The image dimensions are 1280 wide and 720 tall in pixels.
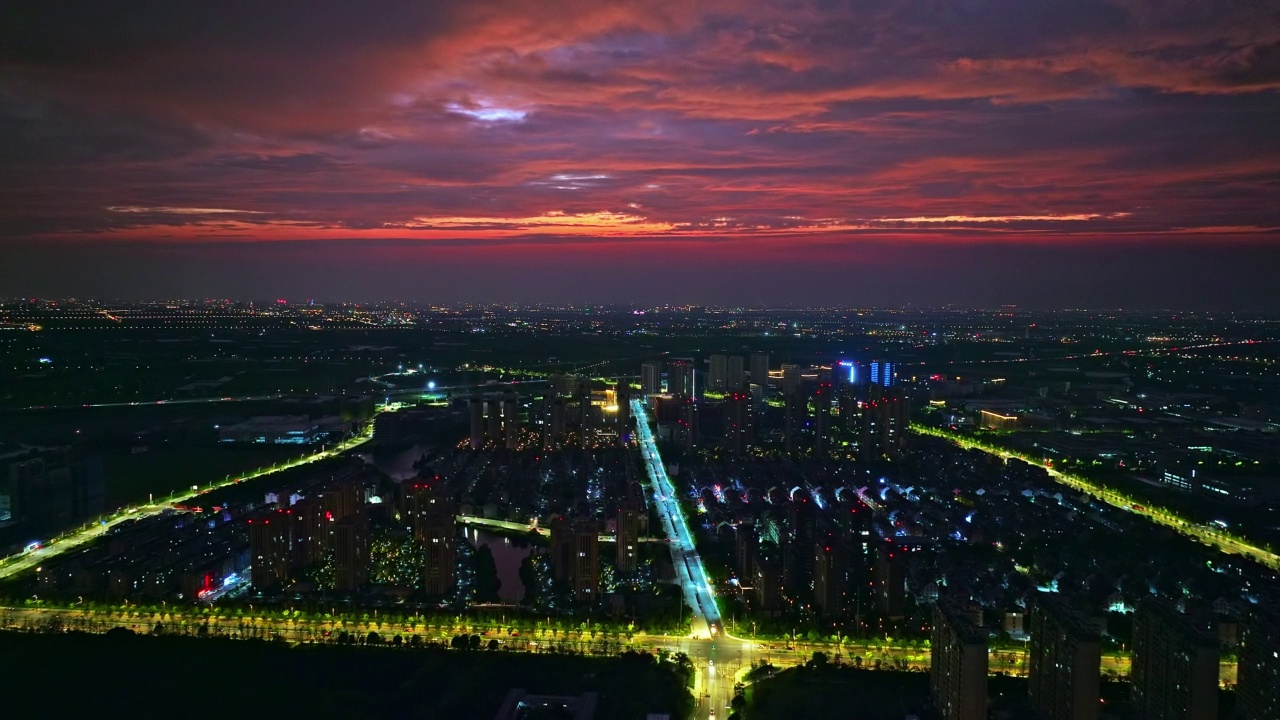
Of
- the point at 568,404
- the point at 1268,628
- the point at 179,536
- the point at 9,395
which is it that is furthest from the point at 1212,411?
the point at 9,395

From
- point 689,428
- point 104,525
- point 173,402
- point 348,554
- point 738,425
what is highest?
point 173,402

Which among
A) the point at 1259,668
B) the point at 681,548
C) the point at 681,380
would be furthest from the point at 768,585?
the point at 681,380

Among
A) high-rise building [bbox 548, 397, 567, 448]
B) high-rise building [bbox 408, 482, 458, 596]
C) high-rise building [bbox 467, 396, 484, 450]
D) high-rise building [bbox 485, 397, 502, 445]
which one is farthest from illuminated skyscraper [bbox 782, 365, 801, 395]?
high-rise building [bbox 408, 482, 458, 596]

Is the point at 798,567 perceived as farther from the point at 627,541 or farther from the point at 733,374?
the point at 733,374

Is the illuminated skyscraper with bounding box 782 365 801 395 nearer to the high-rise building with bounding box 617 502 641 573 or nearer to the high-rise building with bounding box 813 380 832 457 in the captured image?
the high-rise building with bounding box 813 380 832 457

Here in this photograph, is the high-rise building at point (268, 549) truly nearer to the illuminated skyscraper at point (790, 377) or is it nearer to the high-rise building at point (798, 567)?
the high-rise building at point (798, 567)

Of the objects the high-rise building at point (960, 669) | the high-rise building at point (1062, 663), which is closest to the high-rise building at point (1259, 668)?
the high-rise building at point (1062, 663)

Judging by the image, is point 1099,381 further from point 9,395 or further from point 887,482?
point 9,395
